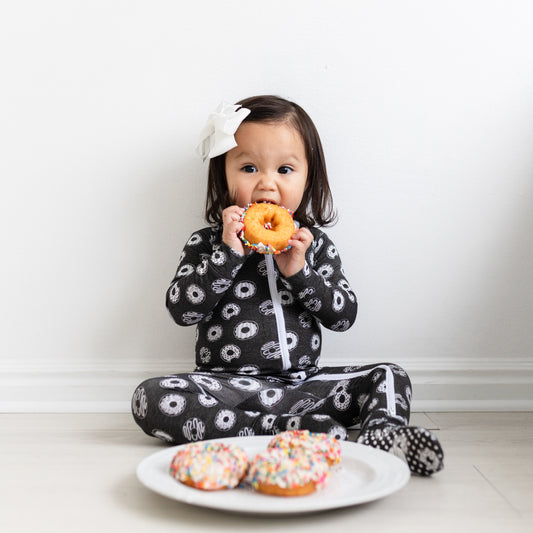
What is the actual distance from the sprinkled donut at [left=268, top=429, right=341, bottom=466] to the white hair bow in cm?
63

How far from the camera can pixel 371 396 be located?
4.12 ft

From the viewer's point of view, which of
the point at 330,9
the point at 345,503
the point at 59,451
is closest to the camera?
the point at 345,503

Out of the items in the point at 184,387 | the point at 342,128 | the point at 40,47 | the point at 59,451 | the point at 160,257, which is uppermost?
the point at 40,47

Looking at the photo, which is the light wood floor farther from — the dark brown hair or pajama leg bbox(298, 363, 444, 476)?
the dark brown hair

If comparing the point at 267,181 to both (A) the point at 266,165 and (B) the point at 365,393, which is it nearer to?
(A) the point at 266,165

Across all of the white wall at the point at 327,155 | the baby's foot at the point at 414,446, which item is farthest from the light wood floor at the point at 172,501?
the white wall at the point at 327,155

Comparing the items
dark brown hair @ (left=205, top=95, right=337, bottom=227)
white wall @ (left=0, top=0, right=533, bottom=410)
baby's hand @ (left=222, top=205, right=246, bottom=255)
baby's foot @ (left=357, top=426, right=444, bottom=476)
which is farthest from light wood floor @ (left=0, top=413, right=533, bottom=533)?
dark brown hair @ (left=205, top=95, right=337, bottom=227)

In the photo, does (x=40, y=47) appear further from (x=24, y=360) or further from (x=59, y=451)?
(x=59, y=451)

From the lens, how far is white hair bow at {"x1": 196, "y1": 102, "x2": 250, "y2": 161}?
53.4 inches

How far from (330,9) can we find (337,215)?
1.47 ft

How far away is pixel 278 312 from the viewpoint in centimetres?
141

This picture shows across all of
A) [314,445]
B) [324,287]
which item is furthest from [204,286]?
[314,445]

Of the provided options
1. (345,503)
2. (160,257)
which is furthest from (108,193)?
(345,503)

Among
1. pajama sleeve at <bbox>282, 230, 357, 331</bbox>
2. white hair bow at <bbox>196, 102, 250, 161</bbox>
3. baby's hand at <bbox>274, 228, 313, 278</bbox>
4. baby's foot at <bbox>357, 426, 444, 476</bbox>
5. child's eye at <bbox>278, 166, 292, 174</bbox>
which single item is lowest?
baby's foot at <bbox>357, 426, 444, 476</bbox>
